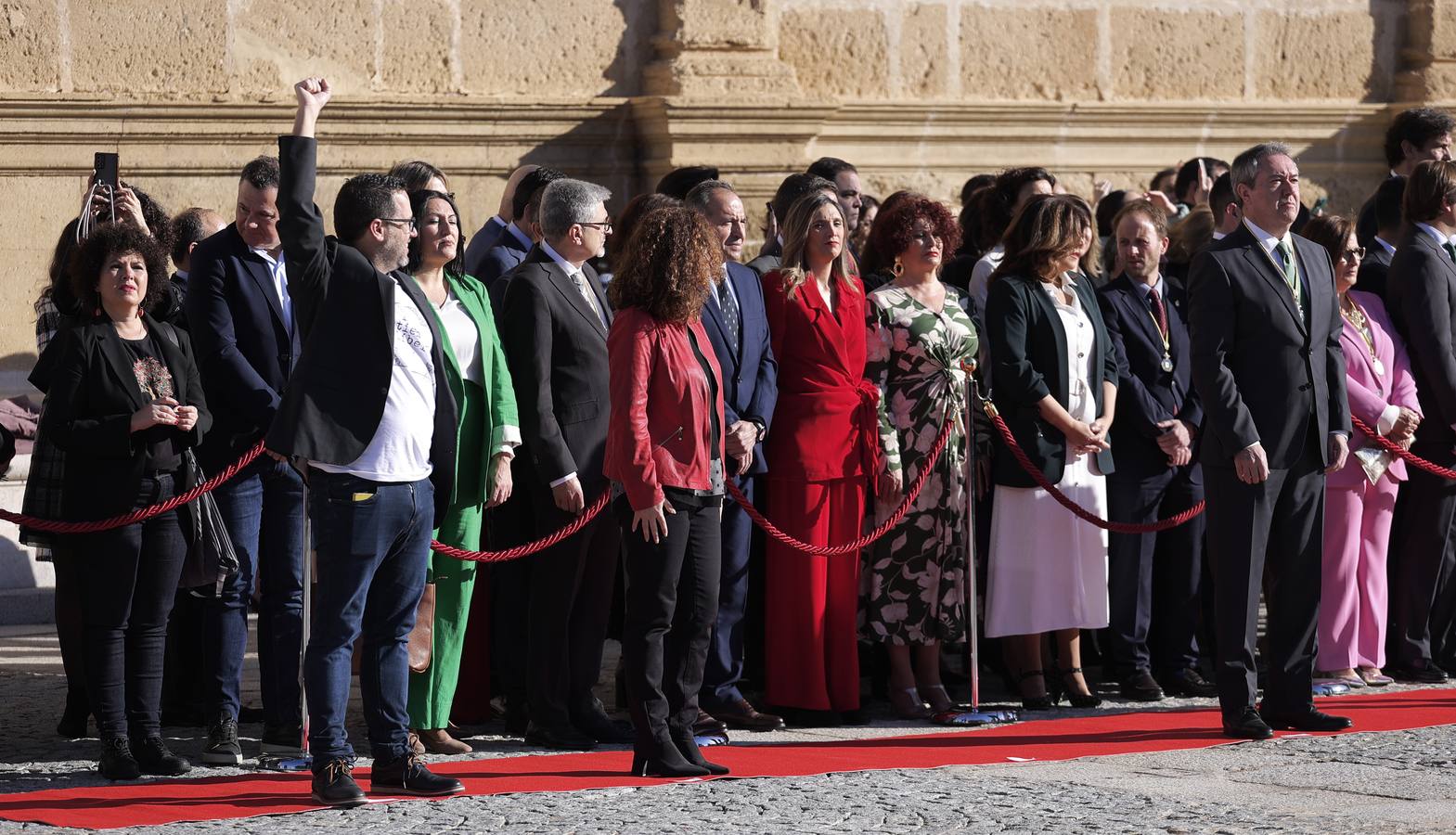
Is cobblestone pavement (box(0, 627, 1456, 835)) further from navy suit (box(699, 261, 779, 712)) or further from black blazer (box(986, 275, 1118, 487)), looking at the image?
black blazer (box(986, 275, 1118, 487))

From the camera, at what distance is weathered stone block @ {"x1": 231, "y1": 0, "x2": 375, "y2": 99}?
11.1 m

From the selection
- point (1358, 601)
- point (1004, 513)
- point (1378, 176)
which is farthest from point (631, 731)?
point (1378, 176)

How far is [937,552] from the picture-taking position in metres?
7.86

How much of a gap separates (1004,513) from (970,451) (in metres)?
0.33

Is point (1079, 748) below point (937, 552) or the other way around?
below

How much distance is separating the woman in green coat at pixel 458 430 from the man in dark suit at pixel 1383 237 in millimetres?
3924

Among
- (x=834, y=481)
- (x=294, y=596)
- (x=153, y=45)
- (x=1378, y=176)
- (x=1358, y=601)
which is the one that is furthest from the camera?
(x=1378, y=176)

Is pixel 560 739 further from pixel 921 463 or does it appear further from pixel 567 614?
pixel 921 463

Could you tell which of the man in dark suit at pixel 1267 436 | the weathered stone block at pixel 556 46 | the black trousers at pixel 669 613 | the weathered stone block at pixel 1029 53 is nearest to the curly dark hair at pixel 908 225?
the man in dark suit at pixel 1267 436

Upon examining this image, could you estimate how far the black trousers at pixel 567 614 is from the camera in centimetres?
711

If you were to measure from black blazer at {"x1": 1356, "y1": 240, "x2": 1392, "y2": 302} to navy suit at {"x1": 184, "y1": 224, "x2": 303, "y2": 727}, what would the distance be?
176 inches

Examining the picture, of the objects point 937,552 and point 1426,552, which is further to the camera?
point 1426,552

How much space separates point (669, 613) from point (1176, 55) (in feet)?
25.0

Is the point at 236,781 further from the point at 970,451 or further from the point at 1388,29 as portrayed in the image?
the point at 1388,29
